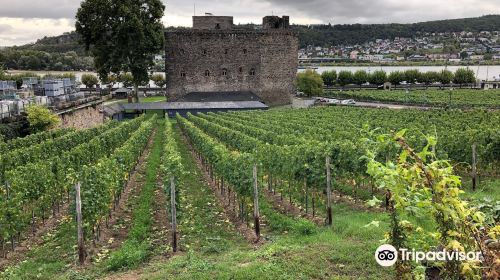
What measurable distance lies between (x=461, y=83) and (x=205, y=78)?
63.3 m

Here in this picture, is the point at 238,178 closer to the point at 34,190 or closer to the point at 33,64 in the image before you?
the point at 34,190

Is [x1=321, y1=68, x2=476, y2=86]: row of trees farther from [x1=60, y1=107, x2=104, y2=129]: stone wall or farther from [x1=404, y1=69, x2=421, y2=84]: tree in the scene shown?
[x1=60, y1=107, x2=104, y2=129]: stone wall

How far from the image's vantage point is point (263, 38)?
207ft

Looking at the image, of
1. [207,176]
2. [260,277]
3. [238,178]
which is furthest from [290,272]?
[207,176]

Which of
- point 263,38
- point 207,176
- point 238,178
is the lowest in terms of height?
point 207,176

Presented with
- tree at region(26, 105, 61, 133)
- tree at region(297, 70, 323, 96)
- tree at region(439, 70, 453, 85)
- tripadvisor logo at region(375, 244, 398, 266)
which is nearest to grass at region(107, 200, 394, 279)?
tripadvisor logo at region(375, 244, 398, 266)

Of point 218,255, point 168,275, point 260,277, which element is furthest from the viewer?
point 218,255

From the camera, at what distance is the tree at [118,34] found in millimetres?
51719

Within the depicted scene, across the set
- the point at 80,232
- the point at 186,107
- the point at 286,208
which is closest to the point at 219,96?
the point at 186,107

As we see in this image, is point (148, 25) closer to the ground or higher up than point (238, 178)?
higher up

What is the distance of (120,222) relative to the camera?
1282 centimetres

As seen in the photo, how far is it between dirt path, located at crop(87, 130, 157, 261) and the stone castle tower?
140 ft

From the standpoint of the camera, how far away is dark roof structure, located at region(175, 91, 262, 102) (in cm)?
5905

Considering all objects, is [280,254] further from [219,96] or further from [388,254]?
[219,96]
